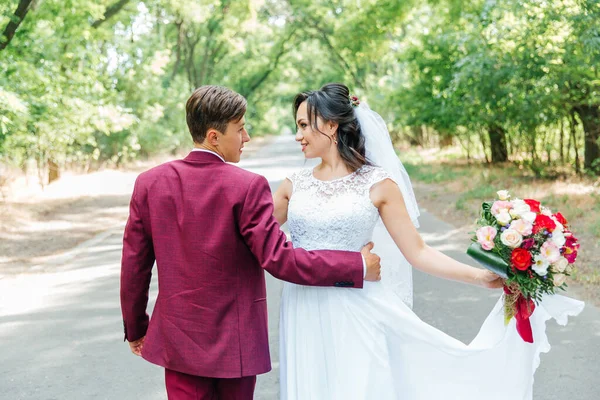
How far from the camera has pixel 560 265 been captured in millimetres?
3102

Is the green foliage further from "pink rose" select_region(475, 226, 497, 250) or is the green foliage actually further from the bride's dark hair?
"pink rose" select_region(475, 226, 497, 250)

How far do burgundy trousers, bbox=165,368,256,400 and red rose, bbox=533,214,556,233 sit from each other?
1.38 meters

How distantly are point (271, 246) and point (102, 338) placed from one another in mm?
4170

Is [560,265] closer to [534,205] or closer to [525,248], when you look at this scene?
[525,248]

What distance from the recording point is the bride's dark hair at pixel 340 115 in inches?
137

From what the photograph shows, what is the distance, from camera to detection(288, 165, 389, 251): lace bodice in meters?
3.41

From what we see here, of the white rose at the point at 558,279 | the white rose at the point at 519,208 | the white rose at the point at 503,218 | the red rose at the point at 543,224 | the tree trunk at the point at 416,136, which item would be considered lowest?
the tree trunk at the point at 416,136

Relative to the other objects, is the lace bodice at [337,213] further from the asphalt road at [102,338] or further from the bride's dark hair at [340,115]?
the asphalt road at [102,338]

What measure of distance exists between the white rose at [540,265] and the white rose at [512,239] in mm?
99

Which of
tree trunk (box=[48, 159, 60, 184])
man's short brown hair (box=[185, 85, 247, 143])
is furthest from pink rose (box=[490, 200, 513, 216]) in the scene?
tree trunk (box=[48, 159, 60, 184])

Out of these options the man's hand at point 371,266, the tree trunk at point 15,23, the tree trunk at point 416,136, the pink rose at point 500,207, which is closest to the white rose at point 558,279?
the pink rose at point 500,207

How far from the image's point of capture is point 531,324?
3502 mm

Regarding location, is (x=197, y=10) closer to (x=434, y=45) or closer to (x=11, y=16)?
(x=434, y=45)

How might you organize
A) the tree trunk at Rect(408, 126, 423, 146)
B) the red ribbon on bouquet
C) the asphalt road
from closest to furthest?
1. the red ribbon on bouquet
2. the asphalt road
3. the tree trunk at Rect(408, 126, 423, 146)
